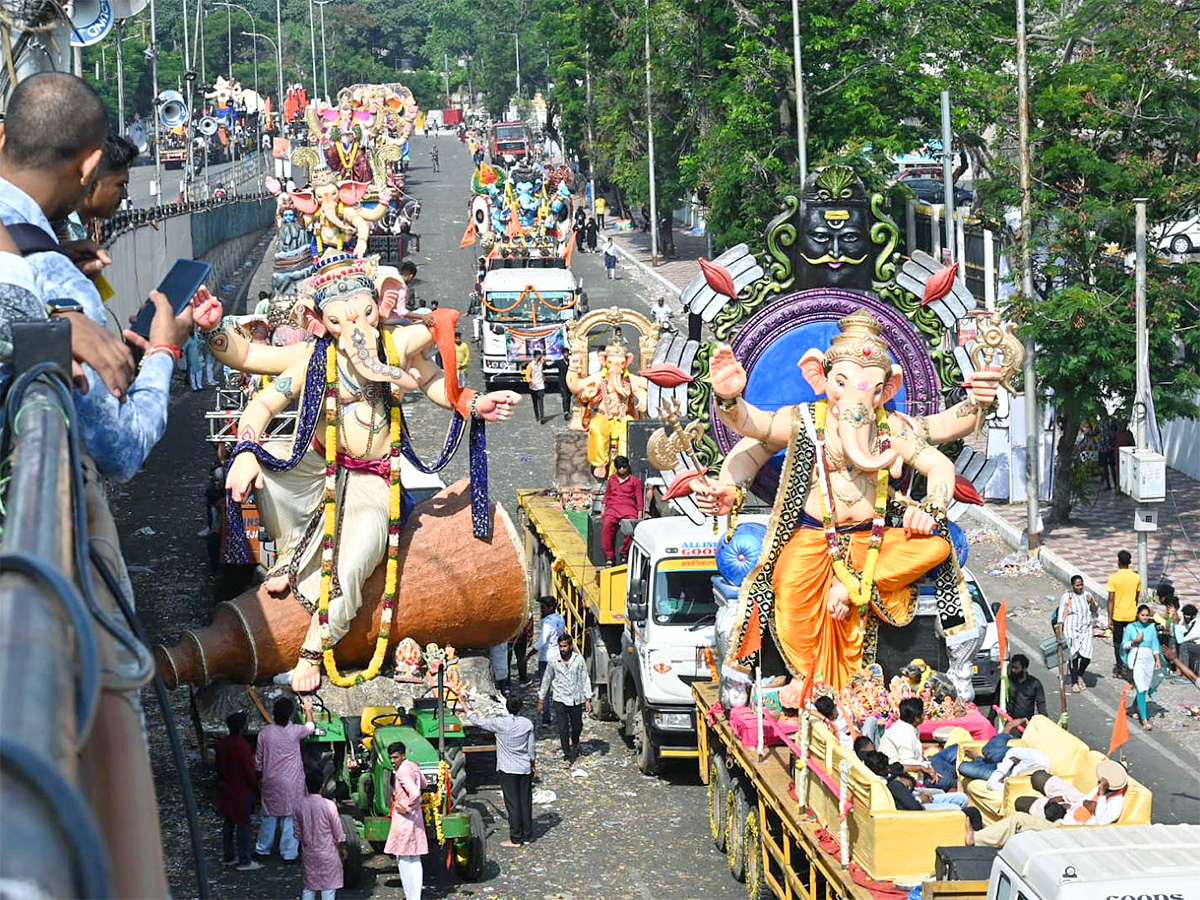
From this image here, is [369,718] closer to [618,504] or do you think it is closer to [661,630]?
[661,630]

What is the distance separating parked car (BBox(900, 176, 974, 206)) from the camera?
54.3 m

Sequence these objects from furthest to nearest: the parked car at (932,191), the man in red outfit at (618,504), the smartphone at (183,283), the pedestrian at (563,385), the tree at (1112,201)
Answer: the parked car at (932,191), the pedestrian at (563,385), the tree at (1112,201), the man in red outfit at (618,504), the smartphone at (183,283)

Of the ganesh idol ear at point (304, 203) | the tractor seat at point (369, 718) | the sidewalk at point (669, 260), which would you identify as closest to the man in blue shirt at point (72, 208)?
the tractor seat at point (369, 718)

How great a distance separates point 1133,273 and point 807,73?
16.0 metres

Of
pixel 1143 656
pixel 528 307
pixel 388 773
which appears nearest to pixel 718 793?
pixel 388 773

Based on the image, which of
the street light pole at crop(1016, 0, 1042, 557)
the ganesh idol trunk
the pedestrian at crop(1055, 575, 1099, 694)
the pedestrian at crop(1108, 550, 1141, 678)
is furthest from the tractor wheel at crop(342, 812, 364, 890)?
the street light pole at crop(1016, 0, 1042, 557)

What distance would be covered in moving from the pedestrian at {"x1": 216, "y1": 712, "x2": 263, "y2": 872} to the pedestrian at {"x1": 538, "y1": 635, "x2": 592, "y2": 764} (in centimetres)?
330

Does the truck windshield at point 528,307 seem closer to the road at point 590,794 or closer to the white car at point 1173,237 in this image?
the road at point 590,794

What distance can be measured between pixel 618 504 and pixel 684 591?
11.3 feet

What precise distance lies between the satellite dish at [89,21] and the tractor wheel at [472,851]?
7956 mm

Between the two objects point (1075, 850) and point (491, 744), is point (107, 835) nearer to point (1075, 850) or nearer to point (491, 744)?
point (1075, 850)

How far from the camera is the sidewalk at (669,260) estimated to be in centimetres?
5241

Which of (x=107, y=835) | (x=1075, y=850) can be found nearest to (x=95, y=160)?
(x=107, y=835)

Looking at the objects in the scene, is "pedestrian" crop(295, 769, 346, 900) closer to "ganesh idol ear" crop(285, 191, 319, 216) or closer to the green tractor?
the green tractor
